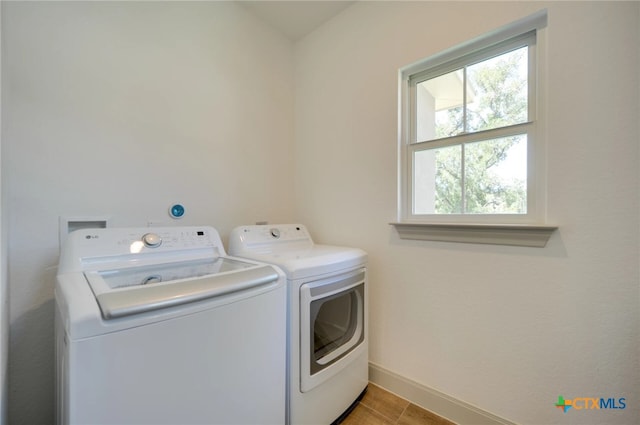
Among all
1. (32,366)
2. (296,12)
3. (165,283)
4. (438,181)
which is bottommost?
(32,366)

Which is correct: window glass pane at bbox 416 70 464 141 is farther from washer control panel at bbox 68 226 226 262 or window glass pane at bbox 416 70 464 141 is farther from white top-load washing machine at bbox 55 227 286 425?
washer control panel at bbox 68 226 226 262

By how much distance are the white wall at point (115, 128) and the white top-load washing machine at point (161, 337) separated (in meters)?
0.31

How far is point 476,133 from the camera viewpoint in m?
1.33

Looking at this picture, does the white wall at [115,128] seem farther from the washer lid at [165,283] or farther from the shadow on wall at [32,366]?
the washer lid at [165,283]

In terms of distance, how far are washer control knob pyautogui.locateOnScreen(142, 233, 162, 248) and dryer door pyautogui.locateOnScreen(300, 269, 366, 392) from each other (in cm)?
74

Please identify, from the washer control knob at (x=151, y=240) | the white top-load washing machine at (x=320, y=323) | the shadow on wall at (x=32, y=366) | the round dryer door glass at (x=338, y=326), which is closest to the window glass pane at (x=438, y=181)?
the white top-load washing machine at (x=320, y=323)

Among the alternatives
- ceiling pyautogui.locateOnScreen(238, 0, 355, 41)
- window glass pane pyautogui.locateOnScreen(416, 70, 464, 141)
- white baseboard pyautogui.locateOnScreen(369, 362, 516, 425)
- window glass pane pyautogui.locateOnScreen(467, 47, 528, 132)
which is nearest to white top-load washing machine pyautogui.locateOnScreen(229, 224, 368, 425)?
white baseboard pyautogui.locateOnScreen(369, 362, 516, 425)

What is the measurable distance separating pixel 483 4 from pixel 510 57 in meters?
0.30

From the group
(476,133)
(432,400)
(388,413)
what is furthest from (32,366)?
(476,133)

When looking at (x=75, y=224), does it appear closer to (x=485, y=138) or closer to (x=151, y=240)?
(x=151, y=240)

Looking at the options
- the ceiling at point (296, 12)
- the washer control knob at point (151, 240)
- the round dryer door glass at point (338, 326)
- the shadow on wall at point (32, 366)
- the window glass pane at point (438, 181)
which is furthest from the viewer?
the ceiling at point (296, 12)

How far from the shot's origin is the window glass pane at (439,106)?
4.70 ft

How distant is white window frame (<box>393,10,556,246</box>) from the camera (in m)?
1.14

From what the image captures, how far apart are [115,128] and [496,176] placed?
202 centimetres
